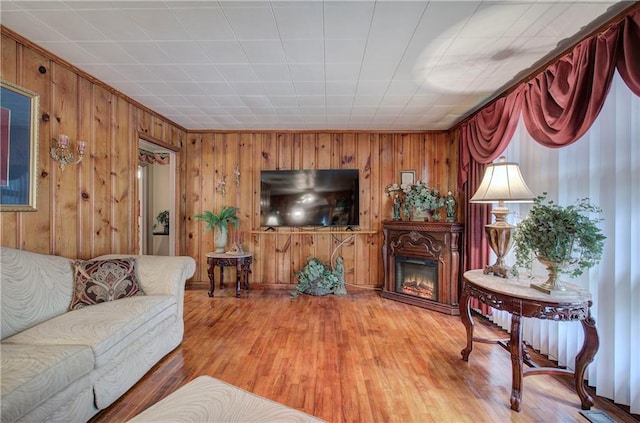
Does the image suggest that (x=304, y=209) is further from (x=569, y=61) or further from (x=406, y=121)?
(x=569, y=61)

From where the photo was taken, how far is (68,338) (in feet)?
4.92

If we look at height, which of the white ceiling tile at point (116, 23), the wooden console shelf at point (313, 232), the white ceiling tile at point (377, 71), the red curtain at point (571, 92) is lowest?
the wooden console shelf at point (313, 232)

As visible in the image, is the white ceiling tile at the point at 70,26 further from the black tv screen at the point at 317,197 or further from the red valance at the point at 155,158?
the red valance at the point at 155,158

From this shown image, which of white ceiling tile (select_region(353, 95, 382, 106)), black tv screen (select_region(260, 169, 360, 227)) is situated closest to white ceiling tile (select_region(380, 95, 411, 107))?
white ceiling tile (select_region(353, 95, 382, 106))

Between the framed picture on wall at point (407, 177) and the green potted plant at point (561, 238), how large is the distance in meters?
2.37

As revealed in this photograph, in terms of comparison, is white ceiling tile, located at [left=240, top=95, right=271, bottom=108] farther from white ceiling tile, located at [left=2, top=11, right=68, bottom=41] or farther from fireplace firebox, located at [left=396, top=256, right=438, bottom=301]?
fireplace firebox, located at [left=396, top=256, right=438, bottom=301]

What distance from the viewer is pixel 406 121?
3643mm

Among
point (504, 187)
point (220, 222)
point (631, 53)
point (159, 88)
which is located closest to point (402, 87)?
point (504, 187)

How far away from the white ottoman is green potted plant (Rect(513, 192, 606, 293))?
1.63 m

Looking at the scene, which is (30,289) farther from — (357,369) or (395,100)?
(395,100)

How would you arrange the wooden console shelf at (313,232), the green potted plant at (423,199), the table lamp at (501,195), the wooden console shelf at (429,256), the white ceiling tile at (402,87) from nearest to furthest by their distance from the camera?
the table lamp at (501,195)
the white ceiling tile at (402,87)
the wooden console shelf at (429,256)
the green potted plant at (423,199)
the wooden console shelf at (313,232)

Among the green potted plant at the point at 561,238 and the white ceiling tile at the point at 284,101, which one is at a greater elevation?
the white ceiling tile at the point at 284,101

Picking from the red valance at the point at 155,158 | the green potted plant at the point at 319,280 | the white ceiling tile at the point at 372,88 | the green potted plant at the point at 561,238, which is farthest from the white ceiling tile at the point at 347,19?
the red valance at the point at 155,158

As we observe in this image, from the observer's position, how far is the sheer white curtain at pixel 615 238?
1.59 m
